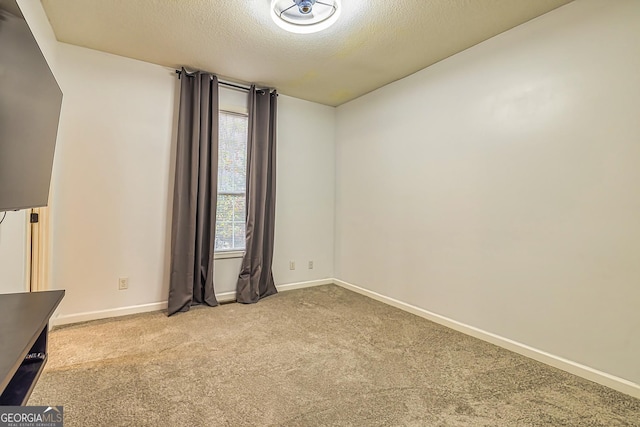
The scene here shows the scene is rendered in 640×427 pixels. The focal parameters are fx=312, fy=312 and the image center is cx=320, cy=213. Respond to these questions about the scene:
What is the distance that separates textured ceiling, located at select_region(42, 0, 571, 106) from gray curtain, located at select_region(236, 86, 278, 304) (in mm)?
417

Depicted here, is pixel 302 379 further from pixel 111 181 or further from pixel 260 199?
pixel 111 181

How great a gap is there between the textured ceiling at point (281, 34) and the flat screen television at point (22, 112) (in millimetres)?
1164

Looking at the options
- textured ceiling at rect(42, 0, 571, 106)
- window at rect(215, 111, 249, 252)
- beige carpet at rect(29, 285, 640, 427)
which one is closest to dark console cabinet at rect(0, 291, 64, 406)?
beige carpet at rect(29, 285, 640, 427)

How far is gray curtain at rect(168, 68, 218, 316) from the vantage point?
308 centimetres

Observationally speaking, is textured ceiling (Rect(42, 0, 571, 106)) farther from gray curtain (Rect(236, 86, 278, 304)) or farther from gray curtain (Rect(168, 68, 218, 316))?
gray curtain (Rect(236, 86, 278, 304))

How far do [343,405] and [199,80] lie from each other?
122 inches

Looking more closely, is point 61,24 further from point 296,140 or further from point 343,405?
point 343,405

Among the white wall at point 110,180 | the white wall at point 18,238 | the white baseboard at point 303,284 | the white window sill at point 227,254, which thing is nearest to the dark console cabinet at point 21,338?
the white wall at point 18,238

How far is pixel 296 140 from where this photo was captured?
3996mm

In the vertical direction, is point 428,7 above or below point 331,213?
above

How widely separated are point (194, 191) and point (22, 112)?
6.31 feet

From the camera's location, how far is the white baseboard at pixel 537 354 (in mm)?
1852

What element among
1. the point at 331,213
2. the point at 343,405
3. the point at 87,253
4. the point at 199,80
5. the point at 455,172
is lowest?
the point at 343,405

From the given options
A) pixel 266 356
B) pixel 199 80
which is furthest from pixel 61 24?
pixel 266 356
